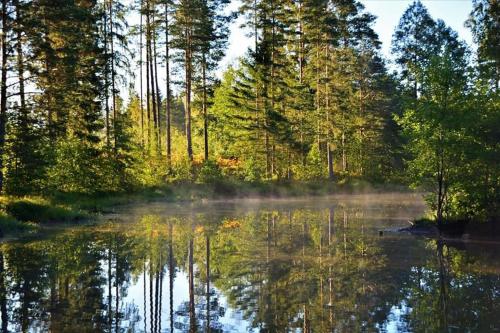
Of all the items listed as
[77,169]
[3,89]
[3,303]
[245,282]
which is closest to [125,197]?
[77,169]

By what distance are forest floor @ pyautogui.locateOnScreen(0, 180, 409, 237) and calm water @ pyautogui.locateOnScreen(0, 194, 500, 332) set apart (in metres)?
2.53

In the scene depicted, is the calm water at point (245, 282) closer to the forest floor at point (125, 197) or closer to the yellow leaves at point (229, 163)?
the forest floor at point (125, 197)

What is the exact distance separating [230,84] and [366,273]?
177 feet

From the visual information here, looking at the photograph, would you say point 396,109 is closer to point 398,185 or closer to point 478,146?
point 398,185

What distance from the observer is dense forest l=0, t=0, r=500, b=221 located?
1884cm

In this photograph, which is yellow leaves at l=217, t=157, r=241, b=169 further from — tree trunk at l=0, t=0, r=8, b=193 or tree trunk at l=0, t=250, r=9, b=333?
tree trunk at l=0, t=250, r=9, b=333

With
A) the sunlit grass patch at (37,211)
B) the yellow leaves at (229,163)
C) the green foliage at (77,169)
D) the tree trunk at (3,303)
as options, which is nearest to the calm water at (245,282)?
the tree trunk at (3,303)

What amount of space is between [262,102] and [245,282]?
119ft

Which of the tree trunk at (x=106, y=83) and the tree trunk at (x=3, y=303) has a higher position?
the tree trunk at (x=106, y=83)

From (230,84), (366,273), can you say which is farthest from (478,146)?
(230,84)

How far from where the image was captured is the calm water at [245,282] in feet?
29.2

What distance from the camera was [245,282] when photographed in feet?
39.0

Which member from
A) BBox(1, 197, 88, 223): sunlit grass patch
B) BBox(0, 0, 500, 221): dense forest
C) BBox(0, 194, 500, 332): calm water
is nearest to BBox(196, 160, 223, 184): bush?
BBox(0, 0, 500, 221): dense forest

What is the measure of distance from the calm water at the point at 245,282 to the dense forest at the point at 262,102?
428cm
